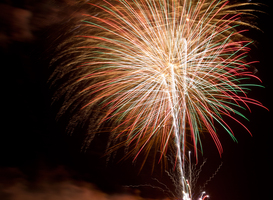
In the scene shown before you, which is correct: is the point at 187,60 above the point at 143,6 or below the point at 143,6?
below

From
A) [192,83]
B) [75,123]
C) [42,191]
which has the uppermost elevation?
[192,83]

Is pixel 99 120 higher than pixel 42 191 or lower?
higher

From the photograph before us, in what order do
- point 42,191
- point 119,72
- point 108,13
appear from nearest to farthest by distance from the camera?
1. point 42,191
2. point 108,13
3. point 119,72

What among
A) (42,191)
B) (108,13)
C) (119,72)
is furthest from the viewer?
(119,72)

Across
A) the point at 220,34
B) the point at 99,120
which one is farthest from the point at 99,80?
the point at 220,34

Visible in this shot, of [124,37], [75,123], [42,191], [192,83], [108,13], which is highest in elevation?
[108,13]

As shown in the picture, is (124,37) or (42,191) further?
(124,37)

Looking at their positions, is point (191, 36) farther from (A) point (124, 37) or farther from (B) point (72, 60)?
(B) point (72, 60)

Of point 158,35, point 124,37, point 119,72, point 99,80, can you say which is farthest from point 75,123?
point 158,35

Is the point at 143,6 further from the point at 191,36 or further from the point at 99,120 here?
the point at 99,120
